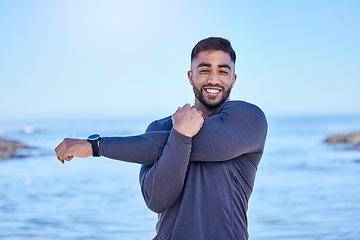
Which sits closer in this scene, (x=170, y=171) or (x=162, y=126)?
(x=170, y=171)

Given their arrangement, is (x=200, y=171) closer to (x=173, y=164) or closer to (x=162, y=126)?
(x=173, y=164)

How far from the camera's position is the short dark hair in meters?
2.33

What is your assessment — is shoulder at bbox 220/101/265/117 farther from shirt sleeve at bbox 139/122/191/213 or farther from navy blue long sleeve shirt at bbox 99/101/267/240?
shirt sleeve at bbox 139/122/191/213

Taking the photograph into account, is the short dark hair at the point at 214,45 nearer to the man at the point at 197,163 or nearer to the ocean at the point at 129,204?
the man at the point at 197,163

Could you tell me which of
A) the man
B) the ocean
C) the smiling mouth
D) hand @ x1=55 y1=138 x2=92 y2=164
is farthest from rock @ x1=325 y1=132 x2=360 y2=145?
hand @ x1=55 y1=138 x2=92 y2=164

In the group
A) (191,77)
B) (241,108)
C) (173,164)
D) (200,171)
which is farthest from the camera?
(191,77)

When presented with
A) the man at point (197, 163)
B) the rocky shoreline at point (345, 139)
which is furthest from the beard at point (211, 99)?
the rocky shoreline at point (345, 139)

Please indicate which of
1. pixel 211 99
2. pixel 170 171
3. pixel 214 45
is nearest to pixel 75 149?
Answer: pixel 170 171

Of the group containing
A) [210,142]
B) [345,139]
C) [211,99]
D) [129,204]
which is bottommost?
[210,142]

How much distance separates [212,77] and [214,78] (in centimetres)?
1

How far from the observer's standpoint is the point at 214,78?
233 centimetres

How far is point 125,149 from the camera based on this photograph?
2125 millimetres

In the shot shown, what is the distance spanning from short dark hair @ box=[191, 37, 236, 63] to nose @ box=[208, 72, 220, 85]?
0.13m

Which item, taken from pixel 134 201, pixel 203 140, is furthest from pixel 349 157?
pixel 203 140
